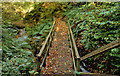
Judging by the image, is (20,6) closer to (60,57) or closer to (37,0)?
(37,0)

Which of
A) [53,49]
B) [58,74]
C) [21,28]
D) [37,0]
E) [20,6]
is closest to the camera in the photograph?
[58,74]

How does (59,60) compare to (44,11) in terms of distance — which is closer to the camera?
(59,60)

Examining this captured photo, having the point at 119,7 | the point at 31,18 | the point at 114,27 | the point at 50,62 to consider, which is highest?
the point at 31,18

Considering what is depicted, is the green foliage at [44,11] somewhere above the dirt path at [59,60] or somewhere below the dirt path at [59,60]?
above

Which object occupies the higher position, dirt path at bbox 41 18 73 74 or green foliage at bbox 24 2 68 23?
green foliage at bbox 24 2 68 23

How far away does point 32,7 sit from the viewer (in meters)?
14.1

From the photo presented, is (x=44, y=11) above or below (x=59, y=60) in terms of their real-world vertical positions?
above

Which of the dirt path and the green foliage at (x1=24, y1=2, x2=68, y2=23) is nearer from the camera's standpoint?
the dirt path

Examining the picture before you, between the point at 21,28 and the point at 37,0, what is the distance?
6287mm

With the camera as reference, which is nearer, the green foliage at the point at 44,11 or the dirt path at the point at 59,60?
the dirt path at the point at 59,60

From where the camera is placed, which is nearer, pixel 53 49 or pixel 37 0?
pixel 53 49

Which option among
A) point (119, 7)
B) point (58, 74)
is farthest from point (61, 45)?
point (119, 7)

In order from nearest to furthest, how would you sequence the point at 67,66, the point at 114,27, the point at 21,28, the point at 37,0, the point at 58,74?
the point at 58,74
the point at 67,66
the point at 114,27
the point at 21,28
the point at 37,0

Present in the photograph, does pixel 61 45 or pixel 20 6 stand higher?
pixel 20 6
